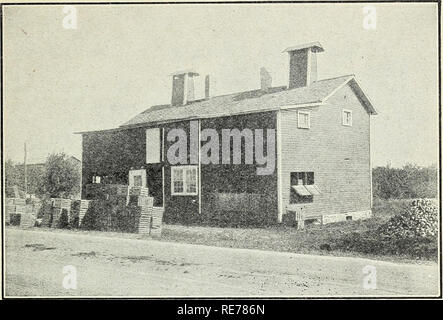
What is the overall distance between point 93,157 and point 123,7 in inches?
348

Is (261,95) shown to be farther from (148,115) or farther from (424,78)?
(424,78)

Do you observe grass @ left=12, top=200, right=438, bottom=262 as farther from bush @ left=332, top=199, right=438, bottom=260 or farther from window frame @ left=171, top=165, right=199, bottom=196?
window frame @ left=171, top=165, right=199, bottom=196

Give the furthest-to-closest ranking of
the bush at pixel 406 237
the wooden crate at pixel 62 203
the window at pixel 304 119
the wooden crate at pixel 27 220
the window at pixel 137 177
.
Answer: the window at pixel 137 177
the wooden crate at pixel 62 203
the window at pixel 304 119
the wooden crate at pixel 27 220
the bush at pixel 406 237

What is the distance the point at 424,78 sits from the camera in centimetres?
1044

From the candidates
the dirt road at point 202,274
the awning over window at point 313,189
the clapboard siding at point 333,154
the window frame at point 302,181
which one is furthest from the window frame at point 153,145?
the dirt road at point 202,274

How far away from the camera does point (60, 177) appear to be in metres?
17.0

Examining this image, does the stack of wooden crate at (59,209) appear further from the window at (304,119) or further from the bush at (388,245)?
the bush at (388,245)

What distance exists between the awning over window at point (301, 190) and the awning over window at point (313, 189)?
0.13 metres

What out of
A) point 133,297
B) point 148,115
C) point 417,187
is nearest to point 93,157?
point 148,115

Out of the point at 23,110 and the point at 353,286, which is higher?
the point at 23,110

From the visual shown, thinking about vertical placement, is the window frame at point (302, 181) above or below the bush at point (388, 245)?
above

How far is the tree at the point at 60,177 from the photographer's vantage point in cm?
1453

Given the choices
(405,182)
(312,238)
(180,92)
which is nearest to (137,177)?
(180,92)

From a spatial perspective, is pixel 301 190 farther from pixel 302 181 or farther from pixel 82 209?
pixel 82 209
